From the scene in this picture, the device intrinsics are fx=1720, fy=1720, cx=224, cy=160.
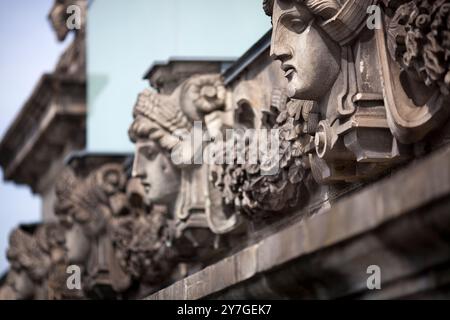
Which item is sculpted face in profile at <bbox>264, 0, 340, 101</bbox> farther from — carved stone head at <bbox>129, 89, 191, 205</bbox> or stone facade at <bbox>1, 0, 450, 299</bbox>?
carved stone head at <bbox>129, 89, 191, 205</bbox>

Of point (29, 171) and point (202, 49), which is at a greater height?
point (29, 171)

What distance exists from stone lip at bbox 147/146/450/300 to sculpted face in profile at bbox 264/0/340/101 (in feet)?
8.16

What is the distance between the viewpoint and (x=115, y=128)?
17.6 meters

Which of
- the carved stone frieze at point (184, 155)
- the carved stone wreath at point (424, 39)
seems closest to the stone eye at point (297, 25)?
the carved stone wreath at point (424, 39)

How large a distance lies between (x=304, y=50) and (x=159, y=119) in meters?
4.04

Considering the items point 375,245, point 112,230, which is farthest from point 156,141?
point 375,245

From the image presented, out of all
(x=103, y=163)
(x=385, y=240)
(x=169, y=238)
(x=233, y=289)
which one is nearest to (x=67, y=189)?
(x=103, y=163)

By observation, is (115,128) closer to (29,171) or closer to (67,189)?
(67,189)

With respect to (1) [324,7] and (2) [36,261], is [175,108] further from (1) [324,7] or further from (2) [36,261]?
(2) [36,261]

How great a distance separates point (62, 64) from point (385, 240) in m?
20.0

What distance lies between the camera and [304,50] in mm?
9961

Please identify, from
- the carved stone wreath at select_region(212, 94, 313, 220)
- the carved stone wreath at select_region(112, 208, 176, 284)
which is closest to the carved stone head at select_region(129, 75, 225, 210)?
the carved stone wreath at select_region(112, 208, 176, 284)

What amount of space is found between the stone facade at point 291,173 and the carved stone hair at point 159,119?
0.4 inches
